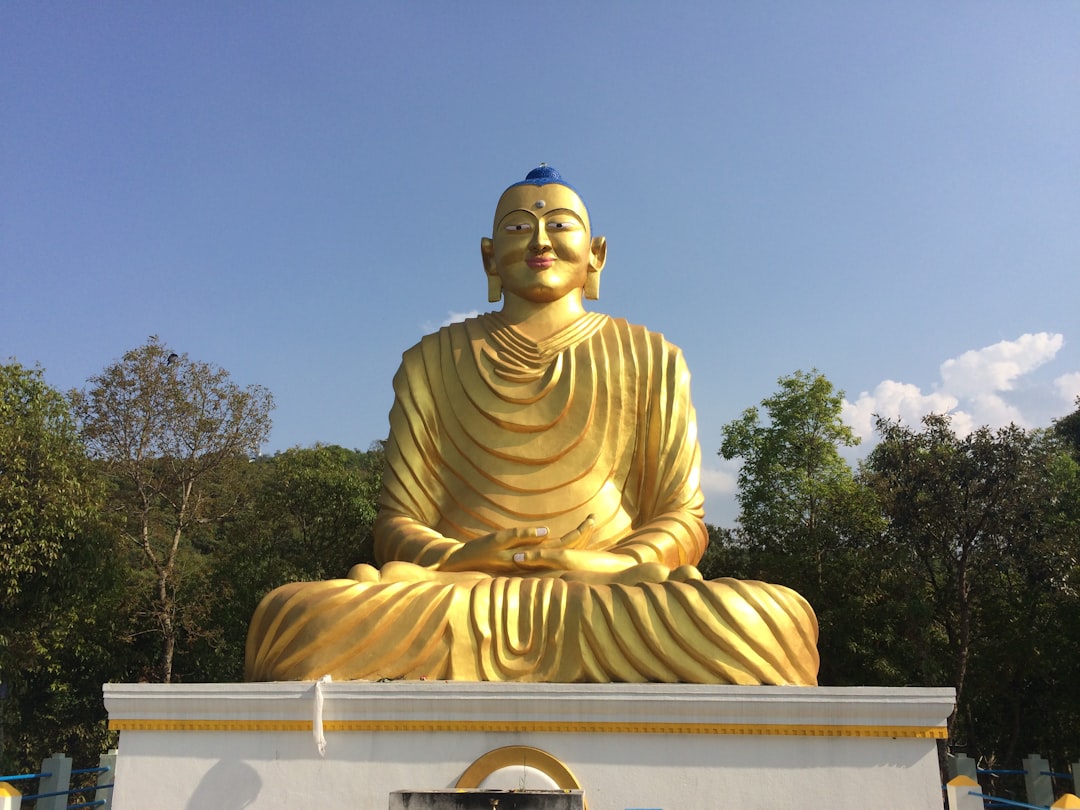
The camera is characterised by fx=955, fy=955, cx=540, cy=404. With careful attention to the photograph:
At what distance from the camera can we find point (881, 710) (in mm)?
4906

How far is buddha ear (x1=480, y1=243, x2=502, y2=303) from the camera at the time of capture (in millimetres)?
8258

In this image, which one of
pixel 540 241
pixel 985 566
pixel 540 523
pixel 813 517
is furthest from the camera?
pixel 813 517

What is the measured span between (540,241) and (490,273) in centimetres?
76

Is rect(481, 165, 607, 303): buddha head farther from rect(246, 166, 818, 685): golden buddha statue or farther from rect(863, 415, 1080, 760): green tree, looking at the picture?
rect(863, 415, 1080, 760): green tree

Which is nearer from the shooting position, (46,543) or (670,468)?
(670,468)

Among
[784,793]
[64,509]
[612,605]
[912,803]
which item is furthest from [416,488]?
[64,509]

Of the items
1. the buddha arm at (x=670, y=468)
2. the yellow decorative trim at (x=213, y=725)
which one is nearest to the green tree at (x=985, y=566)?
the buddha arm at (x=670, y=468)

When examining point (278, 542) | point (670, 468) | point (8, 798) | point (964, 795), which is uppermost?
point (278, 542)

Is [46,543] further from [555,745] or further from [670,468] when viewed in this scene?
[555,745]

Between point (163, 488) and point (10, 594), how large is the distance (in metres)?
2.86

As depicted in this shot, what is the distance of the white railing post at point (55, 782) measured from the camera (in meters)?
7.92

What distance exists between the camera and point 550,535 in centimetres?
676

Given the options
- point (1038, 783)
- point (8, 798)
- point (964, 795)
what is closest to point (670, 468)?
point (964, 795)

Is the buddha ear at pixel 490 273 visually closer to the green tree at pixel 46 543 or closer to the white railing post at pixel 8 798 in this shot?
the white railing post at pixel 8 798
